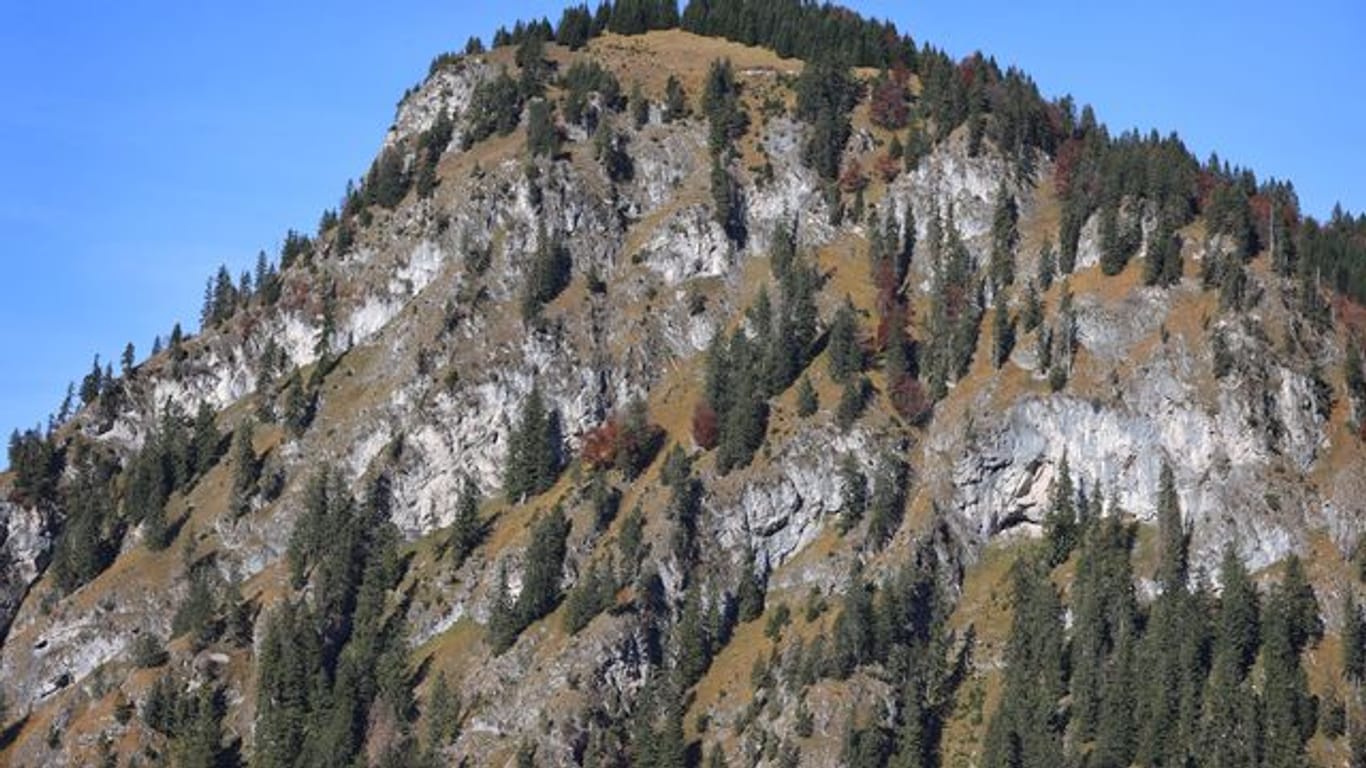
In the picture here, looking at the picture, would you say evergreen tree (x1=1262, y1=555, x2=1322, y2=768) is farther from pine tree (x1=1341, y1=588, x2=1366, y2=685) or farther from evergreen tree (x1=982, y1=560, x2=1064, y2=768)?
evergreen tree (x1=982, y1=560, x2=1064, y2=768)

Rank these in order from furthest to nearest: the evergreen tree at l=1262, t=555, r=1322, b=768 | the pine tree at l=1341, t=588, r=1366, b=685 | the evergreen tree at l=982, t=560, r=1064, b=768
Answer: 1. the pine tree at l=1341, t=588, r=1366, b=685
2. the evergreen tree at l=982, t=560, r=1064, b=768
3. the evergreen tree at l=1262, t=555, r=1322, b=768

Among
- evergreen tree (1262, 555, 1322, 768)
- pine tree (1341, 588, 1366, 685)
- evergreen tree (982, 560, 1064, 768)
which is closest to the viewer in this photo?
evergreen tree (1262, 555, 1322, 768)

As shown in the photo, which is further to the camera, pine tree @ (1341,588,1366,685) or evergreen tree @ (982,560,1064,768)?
pine tree @ (1341,588,1366,685)

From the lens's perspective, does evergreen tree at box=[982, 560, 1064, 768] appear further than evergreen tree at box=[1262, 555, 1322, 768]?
Yes

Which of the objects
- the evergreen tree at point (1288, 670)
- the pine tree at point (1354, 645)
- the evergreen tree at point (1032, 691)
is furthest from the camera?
the pine tree at point (1354, 645)

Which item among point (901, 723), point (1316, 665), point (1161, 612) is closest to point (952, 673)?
point (901, 723)

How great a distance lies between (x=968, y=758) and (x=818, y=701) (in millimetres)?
16055

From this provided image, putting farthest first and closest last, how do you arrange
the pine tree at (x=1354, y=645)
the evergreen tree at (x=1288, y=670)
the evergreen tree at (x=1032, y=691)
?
1. the pine tree at (x=1354, y=645)
2. the evergreen tree at (x=1032, y=691)
3. the evergreen tree at (x=1288, y=670)

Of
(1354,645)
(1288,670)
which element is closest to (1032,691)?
(1288,670)

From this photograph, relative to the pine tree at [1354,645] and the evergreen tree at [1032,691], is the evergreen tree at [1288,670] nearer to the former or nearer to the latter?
the pine tree at [1354,645]

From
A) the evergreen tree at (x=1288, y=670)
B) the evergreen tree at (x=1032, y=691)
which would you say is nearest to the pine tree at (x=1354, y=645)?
the evergreen tree at (x=1288, y=670)

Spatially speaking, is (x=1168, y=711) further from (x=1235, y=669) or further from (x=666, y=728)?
(x=666, y=728)

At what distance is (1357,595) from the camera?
622 ft

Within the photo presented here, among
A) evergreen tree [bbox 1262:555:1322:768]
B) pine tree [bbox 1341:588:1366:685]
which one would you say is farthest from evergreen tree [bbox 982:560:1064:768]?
pine tree [bbox 1341:588:1366:685]
